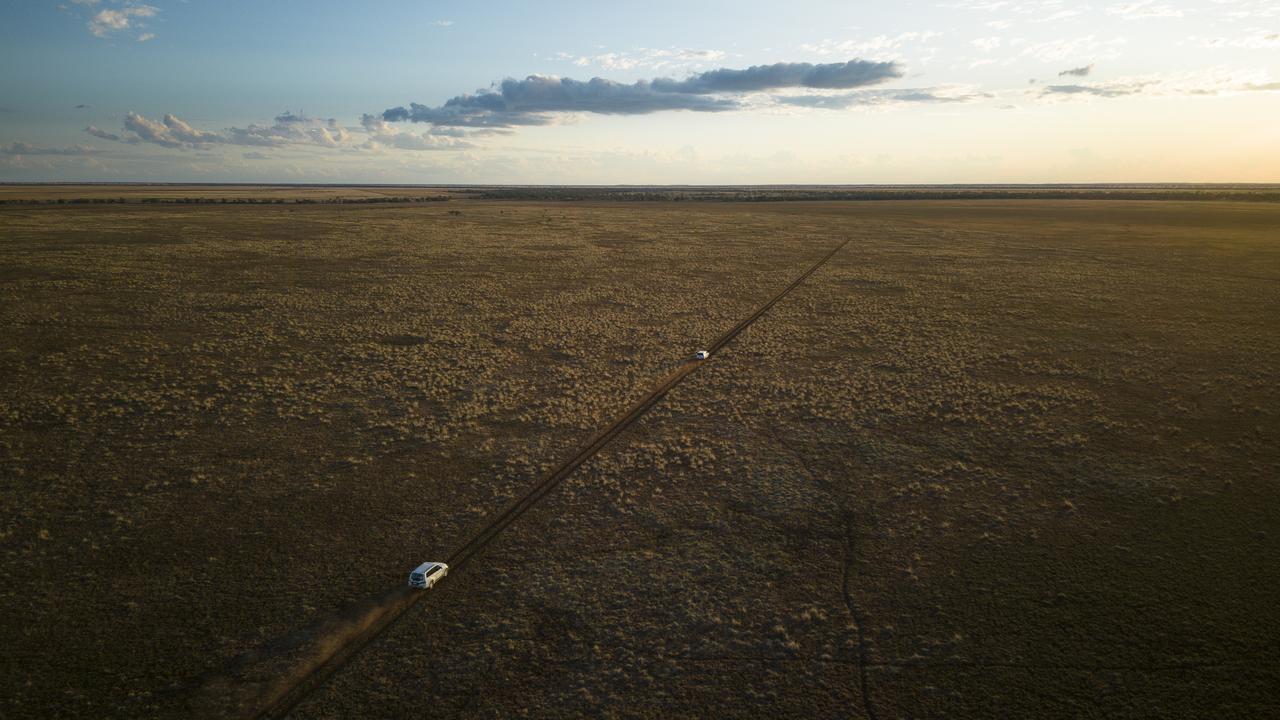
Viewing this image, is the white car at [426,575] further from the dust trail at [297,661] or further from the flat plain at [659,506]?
the flat plain at [659,506]

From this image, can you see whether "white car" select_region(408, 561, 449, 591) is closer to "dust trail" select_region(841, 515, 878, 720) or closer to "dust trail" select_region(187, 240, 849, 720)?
"dust trail" select_region(187, 240, 849, 720)

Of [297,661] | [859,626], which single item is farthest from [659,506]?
[297,661]

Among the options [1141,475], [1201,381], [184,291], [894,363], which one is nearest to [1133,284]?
[1201,381]

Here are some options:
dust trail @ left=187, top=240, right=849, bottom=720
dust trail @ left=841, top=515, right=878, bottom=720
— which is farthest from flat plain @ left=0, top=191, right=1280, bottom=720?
dust trail @ left=187, top=240, right=849, bottom=720

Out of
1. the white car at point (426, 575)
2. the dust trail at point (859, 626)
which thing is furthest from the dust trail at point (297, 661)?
the dust trail at point (859, 626)

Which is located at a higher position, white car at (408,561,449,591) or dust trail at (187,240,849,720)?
white car at (408,561,449,591)

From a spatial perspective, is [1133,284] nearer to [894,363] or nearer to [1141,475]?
[894,363]

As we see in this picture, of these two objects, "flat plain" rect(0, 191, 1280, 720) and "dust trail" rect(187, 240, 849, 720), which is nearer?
"dust trail" rect(187, 240, 849, 720)
